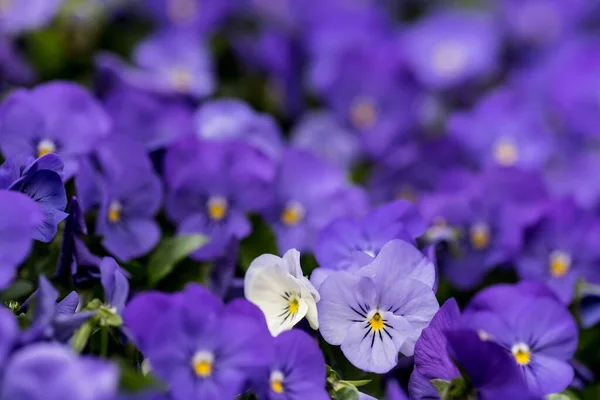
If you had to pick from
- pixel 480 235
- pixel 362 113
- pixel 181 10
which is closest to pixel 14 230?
pixel 480 235

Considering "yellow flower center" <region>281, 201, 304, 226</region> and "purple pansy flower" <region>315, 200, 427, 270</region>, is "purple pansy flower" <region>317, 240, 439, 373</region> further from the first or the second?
"yellow flower center" <region>281, 201, 304, 226</region>

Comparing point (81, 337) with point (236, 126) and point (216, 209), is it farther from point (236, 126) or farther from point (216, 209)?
point (236, 126)

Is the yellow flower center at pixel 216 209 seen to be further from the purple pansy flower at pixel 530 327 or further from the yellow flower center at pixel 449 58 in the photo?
the yellow flower center at pixel 449 58

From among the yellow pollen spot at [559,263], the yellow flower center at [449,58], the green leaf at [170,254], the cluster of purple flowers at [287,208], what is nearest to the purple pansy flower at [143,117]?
the cluster of purple flowers at [287,208]

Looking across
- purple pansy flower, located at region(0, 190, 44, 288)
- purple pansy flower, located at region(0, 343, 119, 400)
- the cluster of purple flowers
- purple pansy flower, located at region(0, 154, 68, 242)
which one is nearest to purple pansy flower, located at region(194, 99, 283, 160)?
the cluster of purple flowers

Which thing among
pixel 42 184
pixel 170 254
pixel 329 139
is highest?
pixel 42 184

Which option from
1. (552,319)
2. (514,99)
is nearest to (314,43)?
(514,99)
